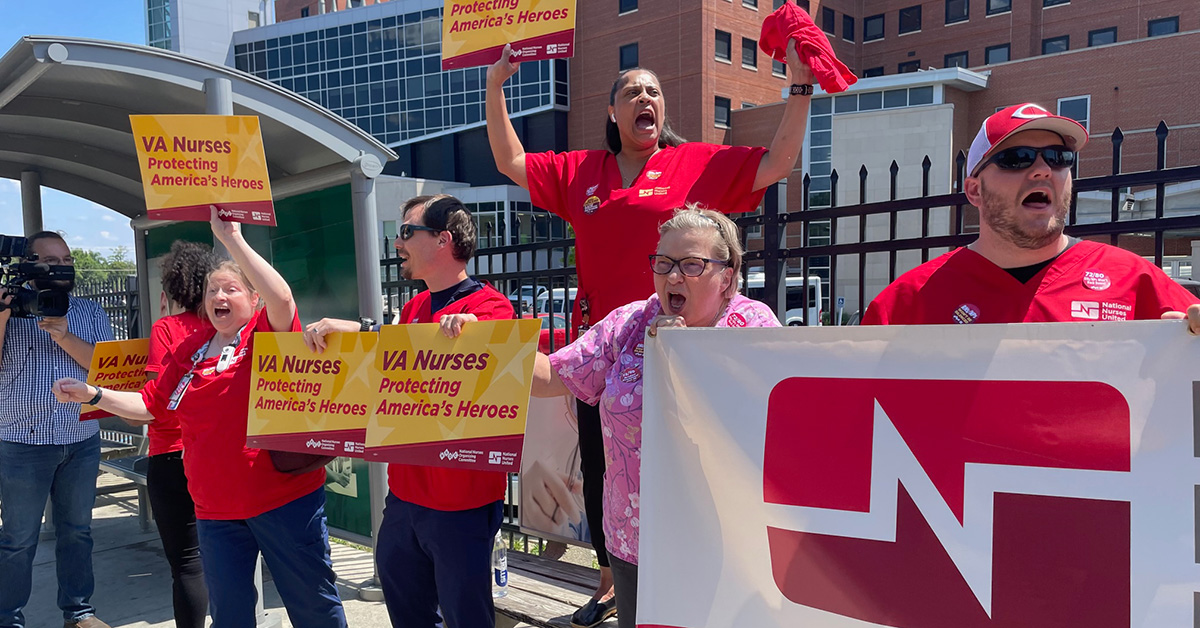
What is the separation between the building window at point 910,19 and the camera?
164ft

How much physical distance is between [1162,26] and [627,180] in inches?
1990

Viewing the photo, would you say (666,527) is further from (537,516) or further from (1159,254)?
(537,516)

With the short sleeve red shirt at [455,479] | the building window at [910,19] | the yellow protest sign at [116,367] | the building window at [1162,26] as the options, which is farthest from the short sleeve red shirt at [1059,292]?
the building window at [910,19]

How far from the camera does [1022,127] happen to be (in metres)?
1.91

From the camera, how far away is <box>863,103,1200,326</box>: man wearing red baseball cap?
192 centimetres

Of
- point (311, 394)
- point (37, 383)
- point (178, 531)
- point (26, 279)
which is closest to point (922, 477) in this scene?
point (311, 394)

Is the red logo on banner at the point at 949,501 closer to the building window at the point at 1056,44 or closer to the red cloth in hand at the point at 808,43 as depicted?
the red cloth in hand at the point at 808,43

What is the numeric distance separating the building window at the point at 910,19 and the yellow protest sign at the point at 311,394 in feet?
179

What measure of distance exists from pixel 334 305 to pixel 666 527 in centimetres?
406

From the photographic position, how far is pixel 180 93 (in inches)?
183

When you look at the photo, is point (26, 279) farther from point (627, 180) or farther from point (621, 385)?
point (621, 385)

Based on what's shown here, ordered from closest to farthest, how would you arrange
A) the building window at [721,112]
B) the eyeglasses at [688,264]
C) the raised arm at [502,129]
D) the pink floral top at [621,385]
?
the eyeglasses at [688,264] → the pink floral top at [621,385] → the raised arm at [502,129] → the building window at [721,112]

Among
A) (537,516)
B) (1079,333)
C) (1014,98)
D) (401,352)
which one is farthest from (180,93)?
(1014,98)

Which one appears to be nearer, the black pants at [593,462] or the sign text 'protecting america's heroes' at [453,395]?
the sign text 'protecting america's heroes' at [453,395]
